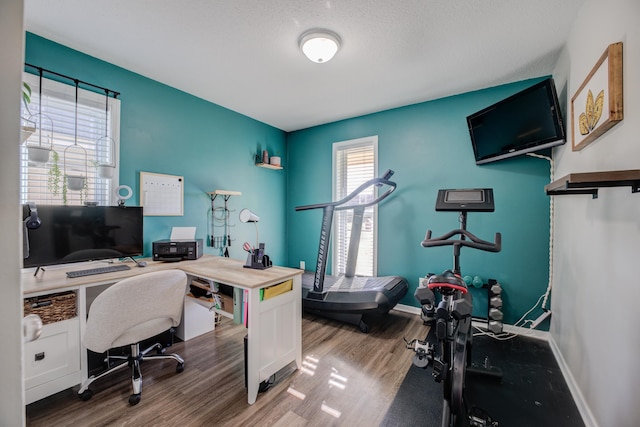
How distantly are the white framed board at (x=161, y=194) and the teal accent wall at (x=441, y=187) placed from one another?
6.38 feet

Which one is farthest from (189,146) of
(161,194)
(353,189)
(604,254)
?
(604,254)

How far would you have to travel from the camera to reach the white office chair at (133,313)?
1580 mm

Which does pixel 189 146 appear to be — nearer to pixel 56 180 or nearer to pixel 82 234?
pixel 56 180

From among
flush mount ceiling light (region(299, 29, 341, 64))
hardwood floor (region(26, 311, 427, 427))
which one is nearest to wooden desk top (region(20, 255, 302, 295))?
hardwood floor (region(26, 311, 427, 427))

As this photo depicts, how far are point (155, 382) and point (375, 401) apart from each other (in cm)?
162

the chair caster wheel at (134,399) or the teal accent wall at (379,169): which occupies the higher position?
the teal accent wall at (379,169)

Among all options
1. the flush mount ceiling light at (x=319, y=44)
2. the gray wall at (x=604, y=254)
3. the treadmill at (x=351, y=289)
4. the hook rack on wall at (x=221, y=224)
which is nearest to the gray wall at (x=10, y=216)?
the flush mount ceiling light at (x=319, y=44)

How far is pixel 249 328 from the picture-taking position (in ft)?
5.69

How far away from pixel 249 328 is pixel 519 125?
9.52 feet

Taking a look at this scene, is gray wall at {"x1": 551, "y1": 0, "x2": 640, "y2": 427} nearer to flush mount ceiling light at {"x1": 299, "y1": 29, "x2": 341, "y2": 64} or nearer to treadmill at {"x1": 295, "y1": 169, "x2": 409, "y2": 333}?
treadmill at {"x1": 295, "y1": 169, "x2": 409, "y2": 333}

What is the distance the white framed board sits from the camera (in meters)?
2.69

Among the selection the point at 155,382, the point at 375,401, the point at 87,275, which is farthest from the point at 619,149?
the point at 87,275

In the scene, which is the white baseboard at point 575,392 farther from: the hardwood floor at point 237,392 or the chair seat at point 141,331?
the chair seat at point 141,331

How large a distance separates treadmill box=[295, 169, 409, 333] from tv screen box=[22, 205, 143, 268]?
1.73 metres
